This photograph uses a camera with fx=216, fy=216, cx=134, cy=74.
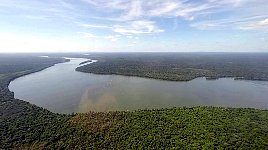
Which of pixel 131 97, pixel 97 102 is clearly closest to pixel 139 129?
pixel 97 102

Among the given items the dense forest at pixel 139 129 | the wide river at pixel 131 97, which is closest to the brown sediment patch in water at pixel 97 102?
the wide river at pixel 131 97

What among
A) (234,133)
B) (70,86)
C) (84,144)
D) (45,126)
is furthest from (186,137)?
(70,86)

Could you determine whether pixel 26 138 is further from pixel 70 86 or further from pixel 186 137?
pixel 70 86

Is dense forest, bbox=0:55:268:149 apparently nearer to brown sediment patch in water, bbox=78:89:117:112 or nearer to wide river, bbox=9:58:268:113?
brown sediment patch in water, bbox=78:89:117:112

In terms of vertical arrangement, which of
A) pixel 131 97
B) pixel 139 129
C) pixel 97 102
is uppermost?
pixel 139 129

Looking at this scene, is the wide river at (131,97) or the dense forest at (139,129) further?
the wide river at (131,97)

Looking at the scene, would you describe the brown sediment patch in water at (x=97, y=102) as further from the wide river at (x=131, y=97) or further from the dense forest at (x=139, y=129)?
the dense forest at (x=139, y=129)

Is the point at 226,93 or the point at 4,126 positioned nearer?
the point at 4,126

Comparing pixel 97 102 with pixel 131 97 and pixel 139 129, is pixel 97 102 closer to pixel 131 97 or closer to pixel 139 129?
pixel 131 97
